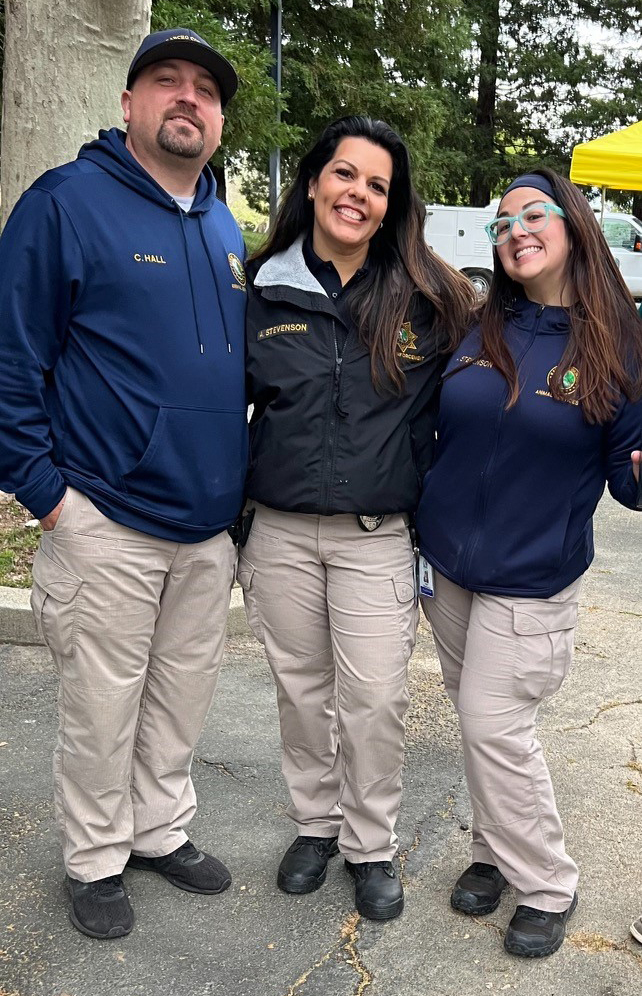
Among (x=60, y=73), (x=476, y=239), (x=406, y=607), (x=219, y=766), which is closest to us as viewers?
(x=406, y=607)

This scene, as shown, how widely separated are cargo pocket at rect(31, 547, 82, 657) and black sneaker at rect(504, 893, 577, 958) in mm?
1423

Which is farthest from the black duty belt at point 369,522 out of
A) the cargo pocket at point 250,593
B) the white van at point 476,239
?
the white van at point 476,239

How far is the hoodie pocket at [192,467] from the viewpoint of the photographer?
2.70 meters

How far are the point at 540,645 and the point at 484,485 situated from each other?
0.46m

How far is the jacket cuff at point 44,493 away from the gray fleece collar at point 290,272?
32.2 inches

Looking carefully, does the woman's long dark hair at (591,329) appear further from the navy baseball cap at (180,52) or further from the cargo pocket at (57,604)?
the cargo pocket at (57,604)

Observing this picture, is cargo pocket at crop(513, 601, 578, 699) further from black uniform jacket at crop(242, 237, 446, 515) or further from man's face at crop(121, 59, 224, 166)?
man's face at crop(121, 59, 224, 166)

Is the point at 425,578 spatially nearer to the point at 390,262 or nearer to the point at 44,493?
the point at 390,262

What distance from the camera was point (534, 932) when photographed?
273 cm

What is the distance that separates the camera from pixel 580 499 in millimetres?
2758

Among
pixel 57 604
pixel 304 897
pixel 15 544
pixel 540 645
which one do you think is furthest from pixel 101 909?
pixel 15 544

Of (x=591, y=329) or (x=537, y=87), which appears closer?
(x=591, y=329)

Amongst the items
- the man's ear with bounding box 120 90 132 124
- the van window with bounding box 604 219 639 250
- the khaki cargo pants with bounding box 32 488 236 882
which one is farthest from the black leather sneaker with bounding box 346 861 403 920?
the van window with bounding box 604 219 639 250

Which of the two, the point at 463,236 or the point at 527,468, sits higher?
the point at 463,236
